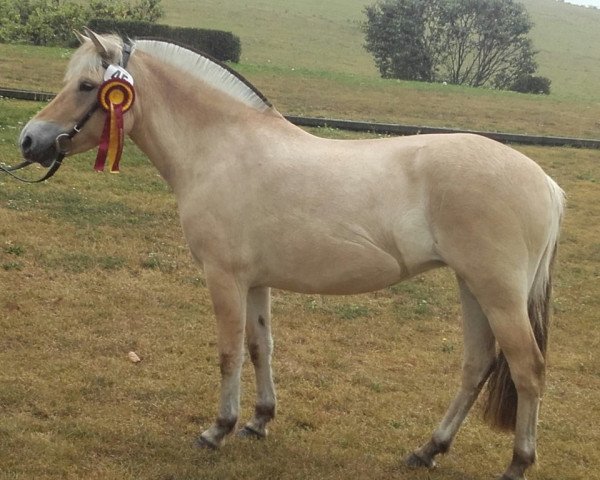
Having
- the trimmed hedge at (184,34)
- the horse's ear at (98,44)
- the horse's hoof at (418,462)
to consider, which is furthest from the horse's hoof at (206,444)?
the trimmed hedge at (184,34)

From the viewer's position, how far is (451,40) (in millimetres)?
33906

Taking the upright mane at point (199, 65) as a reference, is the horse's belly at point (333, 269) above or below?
below

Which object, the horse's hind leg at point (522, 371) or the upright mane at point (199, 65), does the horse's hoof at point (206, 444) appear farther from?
the upright mane at point (199, 65)

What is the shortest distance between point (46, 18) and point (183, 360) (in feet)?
76.6

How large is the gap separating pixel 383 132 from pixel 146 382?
11.7 metres

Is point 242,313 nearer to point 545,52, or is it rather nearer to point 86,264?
point 86,264

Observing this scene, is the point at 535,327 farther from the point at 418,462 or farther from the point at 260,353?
the point at 260,353

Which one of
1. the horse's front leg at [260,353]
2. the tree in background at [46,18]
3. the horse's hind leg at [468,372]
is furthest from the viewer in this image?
the tree in background at [46,18]

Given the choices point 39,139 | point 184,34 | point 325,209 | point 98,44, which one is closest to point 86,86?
point 98,44

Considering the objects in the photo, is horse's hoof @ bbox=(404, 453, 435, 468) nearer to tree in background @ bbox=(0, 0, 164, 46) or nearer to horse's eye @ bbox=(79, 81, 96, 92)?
horse's eye @ bbox=(79, 81, 96, 92)

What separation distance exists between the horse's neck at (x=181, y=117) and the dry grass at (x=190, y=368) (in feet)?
5.93

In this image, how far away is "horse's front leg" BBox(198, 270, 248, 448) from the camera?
482cm

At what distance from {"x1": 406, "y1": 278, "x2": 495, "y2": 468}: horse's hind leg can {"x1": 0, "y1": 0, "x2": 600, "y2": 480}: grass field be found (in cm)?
16

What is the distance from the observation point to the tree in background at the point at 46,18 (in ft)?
87.2
